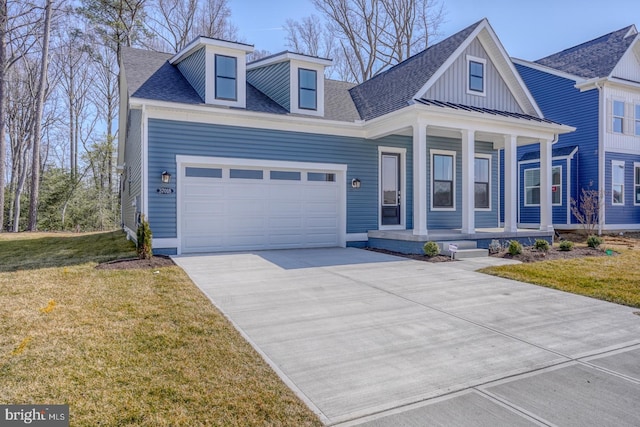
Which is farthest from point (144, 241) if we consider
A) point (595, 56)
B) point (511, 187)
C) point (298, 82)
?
point (595, 56)

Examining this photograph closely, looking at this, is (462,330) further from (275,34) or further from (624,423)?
(275,34)

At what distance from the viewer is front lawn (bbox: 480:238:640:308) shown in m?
6.00

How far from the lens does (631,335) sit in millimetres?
4199

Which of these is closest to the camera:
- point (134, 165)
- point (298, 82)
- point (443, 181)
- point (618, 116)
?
point (298, 82)

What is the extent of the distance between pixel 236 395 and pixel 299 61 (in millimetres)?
9881

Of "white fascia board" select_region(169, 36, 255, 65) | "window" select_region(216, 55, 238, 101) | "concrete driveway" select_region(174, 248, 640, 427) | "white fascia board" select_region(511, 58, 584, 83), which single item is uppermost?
"white fascia board" select_region(511, 58, 584, 83)

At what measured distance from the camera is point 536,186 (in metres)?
16.7

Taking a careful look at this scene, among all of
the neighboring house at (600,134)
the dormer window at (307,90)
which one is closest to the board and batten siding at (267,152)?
the dormer window at (307,90)

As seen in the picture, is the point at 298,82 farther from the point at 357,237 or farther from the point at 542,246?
the point at 542,246

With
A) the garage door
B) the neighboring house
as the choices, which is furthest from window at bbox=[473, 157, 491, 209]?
the garage door

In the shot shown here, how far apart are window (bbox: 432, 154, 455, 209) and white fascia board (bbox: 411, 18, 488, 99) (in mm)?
2616

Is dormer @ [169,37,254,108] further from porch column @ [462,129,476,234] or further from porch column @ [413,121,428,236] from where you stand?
porch column @ [462,129,476,234]

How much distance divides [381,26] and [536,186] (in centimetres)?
1201

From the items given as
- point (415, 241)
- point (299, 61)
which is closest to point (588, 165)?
point (415, 241)
